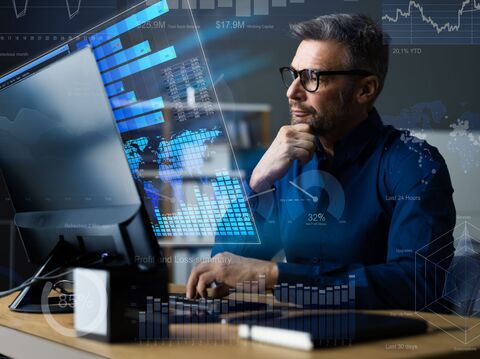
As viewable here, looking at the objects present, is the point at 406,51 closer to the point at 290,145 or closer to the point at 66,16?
the point at 290,145

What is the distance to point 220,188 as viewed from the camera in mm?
1279

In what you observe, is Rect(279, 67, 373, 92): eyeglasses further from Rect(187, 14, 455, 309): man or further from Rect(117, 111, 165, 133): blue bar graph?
Rect(117, 111, 165, 133): blue bar graph

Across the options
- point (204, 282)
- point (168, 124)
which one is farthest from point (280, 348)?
point (168, 124)

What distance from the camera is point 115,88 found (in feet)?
4.07

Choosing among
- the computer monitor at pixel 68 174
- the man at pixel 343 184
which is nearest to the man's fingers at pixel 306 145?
the man at pixel 343 184

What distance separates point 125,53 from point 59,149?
0.25m

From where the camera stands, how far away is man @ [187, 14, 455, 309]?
4.54ft

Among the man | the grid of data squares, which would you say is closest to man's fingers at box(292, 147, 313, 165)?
the man

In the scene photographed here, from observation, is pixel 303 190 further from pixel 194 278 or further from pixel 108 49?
pixel 108 49

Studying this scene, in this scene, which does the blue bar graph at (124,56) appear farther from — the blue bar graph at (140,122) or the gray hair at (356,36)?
the gray hair at (356,36)

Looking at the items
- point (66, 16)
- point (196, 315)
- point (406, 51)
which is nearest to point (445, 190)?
point (406, 51)

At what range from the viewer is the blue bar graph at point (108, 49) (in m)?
1.24

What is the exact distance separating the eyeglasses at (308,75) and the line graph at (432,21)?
12 centimetres

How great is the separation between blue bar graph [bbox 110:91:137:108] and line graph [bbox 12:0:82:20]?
16.7 inches
